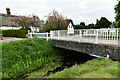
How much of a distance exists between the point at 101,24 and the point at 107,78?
36.8 m

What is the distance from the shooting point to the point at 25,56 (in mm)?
10125

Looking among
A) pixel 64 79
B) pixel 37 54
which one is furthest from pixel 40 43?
pixel 64 79

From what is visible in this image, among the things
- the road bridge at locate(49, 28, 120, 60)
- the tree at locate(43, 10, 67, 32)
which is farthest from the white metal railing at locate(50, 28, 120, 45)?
the tree at locate(43, 10, 67, 32)

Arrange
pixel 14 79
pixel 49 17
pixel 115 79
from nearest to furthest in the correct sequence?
1. pixel 115 79
2. pixel 14 79
3. pixel 49 17

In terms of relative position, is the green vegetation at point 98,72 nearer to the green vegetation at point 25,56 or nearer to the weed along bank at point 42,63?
the weed along bank at point 42,63

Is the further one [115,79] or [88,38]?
[88,38]

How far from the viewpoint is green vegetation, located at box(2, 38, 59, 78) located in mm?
8509

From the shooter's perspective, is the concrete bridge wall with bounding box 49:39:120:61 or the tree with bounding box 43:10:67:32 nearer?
the concrete bridge wall with bounding box 49:39:120:61

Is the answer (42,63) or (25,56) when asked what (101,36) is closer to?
(42,63)

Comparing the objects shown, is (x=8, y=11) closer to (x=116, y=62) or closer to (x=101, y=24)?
(x=101, y=24)

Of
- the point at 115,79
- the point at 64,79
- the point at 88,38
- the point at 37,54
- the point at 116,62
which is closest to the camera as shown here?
the point at 115,79

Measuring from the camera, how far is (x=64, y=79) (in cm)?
571

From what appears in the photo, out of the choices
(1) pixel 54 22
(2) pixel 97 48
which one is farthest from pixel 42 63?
(1) pixel 54 22

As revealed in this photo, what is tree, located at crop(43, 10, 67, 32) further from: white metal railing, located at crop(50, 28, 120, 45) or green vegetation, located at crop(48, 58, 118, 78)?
green vegetation, located at crop(48, 58, 118, 78)
